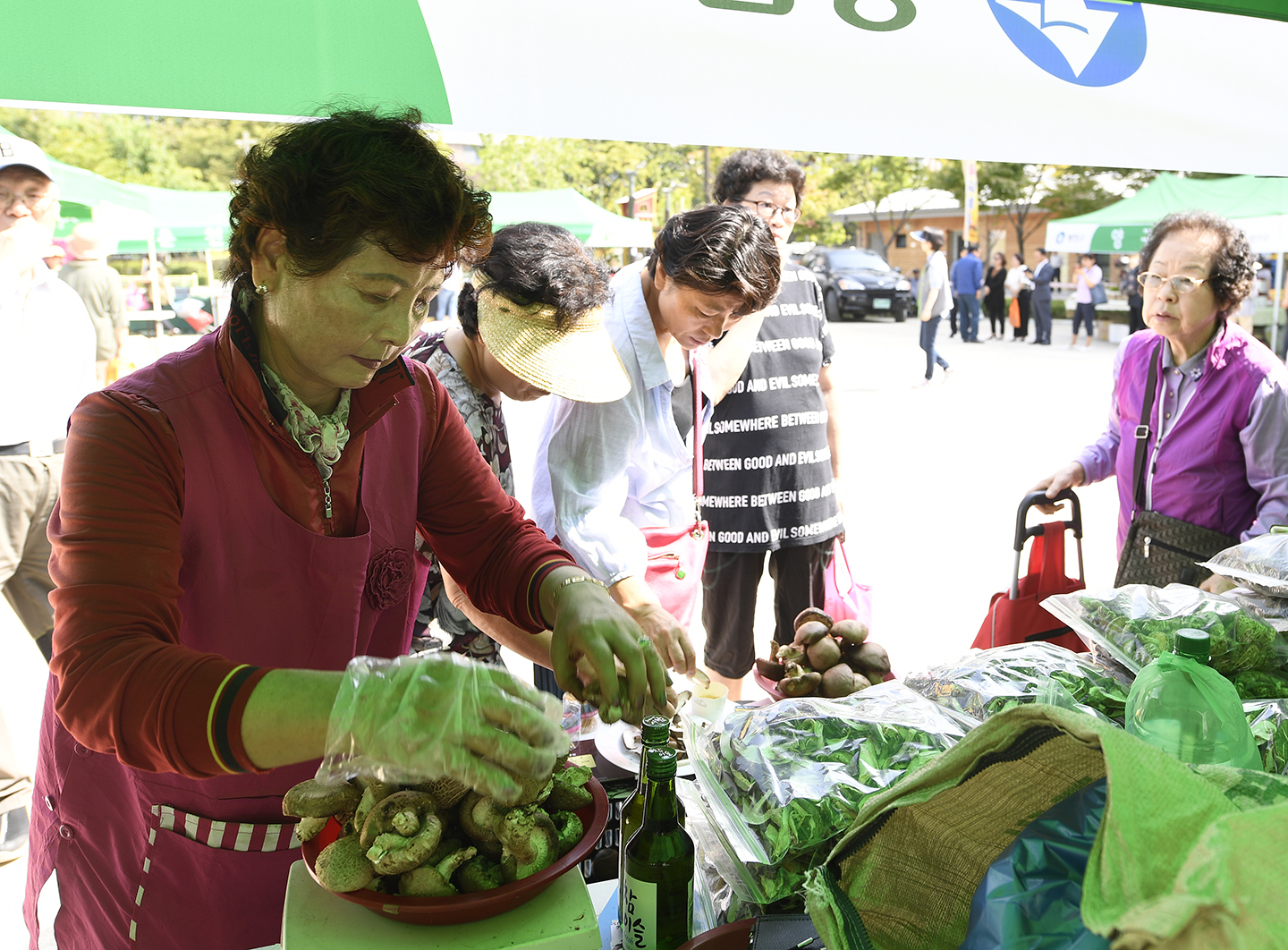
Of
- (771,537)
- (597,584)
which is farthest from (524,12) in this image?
(771,537)

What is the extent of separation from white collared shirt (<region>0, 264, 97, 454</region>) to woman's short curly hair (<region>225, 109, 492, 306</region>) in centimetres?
250

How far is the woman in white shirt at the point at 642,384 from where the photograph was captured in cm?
234

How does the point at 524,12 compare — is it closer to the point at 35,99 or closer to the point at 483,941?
the point at 35,99

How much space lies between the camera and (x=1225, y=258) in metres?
2.83

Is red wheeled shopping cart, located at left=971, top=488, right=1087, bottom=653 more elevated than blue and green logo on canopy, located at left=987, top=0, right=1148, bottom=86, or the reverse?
blue and green logo on canopy, located at left=987, top=0, right=1148, bottom=86

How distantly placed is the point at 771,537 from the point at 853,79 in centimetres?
167

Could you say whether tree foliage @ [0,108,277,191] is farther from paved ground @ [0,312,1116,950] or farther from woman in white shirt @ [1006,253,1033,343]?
paved ground @ [0,312,1116,950]

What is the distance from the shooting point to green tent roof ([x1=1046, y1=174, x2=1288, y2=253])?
40.8 feet

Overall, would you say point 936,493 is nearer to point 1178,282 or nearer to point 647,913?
point 1178,282

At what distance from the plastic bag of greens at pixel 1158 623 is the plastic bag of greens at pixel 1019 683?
0.31 feet

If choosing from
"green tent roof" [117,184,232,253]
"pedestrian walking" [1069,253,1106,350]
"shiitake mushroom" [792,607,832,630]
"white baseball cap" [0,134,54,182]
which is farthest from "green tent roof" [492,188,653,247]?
"shiitake mushroom" [792,607,832,630]

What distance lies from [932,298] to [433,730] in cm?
1209

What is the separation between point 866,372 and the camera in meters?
13.4

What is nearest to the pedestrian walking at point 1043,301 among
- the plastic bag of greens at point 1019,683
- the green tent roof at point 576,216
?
the green tent roof at point 576,216
